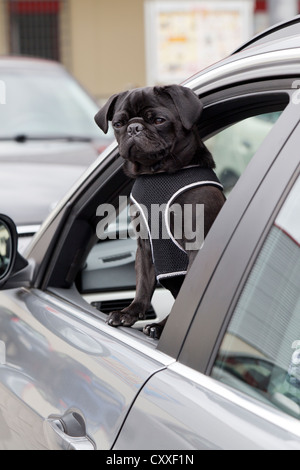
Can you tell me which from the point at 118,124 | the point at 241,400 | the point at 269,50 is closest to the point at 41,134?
the point at 118,124

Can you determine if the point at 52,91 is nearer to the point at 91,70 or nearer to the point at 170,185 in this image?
the point at 170,185

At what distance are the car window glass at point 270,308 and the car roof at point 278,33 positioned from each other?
45 cm

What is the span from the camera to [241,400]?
136cm

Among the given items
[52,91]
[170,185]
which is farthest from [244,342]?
[52,91]

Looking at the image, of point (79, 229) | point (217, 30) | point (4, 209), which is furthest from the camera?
point (217, 30)

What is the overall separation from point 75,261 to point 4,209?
1.76 metres

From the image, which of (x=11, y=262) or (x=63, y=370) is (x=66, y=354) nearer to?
(x=63, y=370)

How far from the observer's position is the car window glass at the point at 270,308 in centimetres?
142

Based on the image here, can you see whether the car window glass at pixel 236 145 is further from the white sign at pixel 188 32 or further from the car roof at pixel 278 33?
the white sign at pixel 188 32

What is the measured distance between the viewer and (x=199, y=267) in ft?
5.12

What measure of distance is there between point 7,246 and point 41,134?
351 centimetres

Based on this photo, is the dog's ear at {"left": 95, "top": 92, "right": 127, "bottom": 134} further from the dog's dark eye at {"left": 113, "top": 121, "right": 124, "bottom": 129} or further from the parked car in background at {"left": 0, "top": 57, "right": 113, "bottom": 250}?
the parked car in background at {"left": 0, "top": 57, "right": 113, "bottom": 250}

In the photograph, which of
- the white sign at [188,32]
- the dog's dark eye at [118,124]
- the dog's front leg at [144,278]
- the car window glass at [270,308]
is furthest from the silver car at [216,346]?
the white sign at [188,32]

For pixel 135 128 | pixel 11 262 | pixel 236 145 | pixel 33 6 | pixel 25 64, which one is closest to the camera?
pixel 135 128
